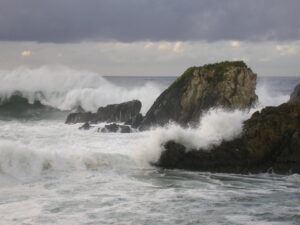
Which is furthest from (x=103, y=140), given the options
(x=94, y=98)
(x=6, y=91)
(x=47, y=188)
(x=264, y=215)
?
(x=6, y=91)

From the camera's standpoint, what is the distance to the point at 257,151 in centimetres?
1759

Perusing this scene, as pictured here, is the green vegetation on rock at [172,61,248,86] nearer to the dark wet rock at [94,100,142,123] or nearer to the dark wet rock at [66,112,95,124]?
the dark wet rock at [94,100,142,123]

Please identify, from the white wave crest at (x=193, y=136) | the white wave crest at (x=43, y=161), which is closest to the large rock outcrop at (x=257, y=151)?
the white wave crest at (x=193, y=136)

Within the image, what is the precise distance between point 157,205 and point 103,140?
11.8 m

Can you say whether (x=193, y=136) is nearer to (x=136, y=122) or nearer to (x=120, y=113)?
(x=136, y=122)

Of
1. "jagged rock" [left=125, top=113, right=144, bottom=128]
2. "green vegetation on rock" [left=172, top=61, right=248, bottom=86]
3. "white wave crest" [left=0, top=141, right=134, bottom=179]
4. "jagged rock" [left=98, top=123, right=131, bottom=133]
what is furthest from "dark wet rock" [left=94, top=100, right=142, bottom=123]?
"white wave crest" [left=0, top=141, right=134, bottom=179]

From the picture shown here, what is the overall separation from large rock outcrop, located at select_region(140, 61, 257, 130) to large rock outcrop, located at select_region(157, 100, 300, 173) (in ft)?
24.4

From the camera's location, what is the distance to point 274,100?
4472 centimetres

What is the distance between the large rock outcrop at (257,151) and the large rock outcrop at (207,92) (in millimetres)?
7451

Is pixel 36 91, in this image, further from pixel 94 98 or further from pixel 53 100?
pixel 94 98

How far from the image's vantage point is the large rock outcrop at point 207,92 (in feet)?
85.8

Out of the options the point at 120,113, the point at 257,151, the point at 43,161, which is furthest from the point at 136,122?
the point at 257,151

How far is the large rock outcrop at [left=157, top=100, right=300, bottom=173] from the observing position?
56.9 feet

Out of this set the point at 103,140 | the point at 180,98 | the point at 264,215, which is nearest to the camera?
the point at 264,215
